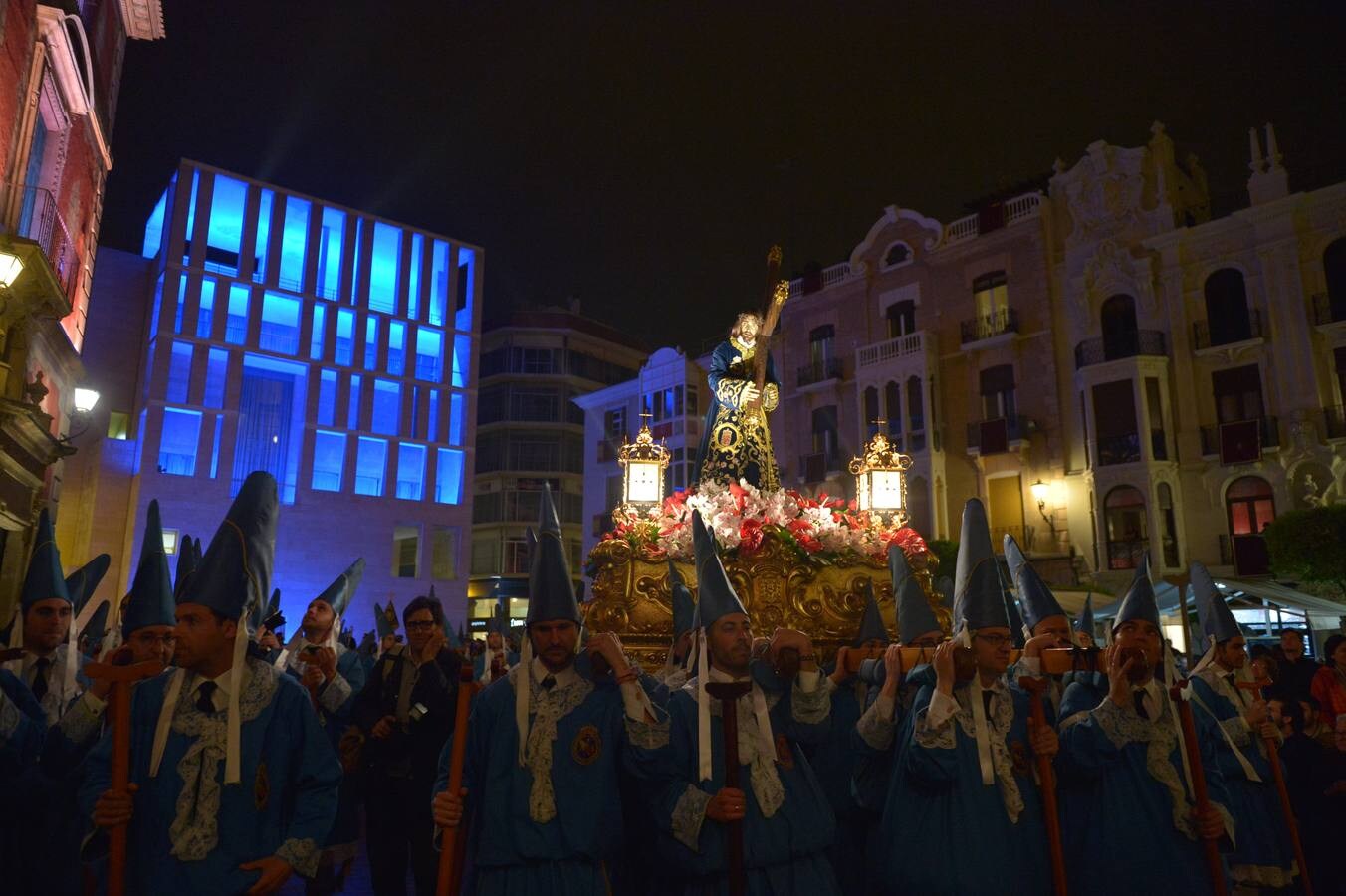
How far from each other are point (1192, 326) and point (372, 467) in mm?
29071

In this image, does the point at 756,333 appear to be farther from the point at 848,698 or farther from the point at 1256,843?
the point at 1256,843

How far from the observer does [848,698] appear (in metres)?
5.44

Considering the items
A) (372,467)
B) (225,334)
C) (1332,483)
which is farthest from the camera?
(372,467)

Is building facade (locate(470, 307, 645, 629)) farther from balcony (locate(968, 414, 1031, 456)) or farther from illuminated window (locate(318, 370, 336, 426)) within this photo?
balcony (locate(968, 414, 1031, 456))

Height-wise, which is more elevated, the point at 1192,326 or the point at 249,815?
the point at 1192,326

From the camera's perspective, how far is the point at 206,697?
146 inches

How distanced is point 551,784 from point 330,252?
37512 millimetres

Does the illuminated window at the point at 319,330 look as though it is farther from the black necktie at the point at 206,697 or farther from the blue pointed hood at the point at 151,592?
the black necktie at the point at 206,697

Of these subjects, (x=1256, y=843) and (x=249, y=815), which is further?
(x=1256, y=843)

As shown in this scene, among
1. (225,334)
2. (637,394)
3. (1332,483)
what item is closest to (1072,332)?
(1332,483)

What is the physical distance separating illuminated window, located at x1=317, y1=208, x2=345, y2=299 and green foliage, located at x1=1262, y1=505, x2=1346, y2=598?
1289 inches

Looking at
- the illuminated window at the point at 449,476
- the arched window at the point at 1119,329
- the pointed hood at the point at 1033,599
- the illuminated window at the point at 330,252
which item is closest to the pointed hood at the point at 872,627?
the pointed hood at the point at 1033,599

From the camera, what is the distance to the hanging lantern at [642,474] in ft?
27.9

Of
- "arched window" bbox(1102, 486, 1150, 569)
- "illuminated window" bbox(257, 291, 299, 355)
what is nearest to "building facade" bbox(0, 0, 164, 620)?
"illuminated window" bbox(257, 291, 299, 355)
